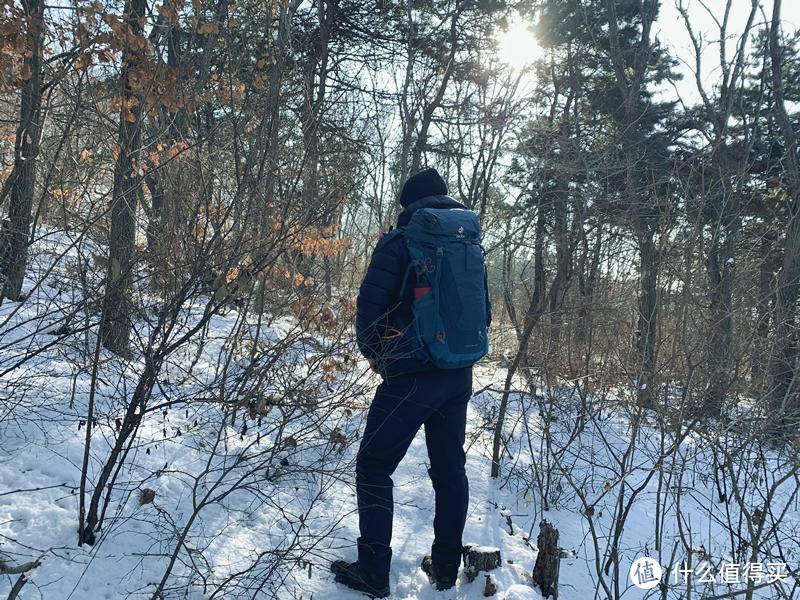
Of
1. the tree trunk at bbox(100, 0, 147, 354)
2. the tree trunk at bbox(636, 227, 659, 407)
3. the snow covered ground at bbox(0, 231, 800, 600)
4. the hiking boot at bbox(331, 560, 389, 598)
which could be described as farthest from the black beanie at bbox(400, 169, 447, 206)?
the hiking boot at bbox(331, 560, 389, 598)

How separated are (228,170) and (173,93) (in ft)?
3.35

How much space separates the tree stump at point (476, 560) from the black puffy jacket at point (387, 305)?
3.65 ft

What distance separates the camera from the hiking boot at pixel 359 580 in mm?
2477

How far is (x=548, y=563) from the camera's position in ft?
9.63

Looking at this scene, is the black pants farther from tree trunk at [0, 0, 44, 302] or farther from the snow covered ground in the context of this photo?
tree trunk at [0, 0, 44, 302]

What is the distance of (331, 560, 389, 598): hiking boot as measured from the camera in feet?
8.13

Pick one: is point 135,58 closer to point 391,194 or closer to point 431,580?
point 431,580

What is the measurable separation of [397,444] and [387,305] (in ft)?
2.10

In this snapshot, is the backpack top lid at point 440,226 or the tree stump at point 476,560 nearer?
the backpack top lid at point 440,226

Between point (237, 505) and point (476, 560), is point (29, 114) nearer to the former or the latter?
point (237, 505)

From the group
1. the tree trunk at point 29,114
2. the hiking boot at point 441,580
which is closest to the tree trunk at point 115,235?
the tree trunk at point 29,114

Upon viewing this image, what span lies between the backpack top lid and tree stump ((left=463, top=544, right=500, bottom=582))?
64.6 inches

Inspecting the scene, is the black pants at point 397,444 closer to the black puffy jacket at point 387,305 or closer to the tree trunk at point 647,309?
the black puffy jacket at point 387,305

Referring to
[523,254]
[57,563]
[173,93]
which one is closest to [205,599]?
[57,563]
